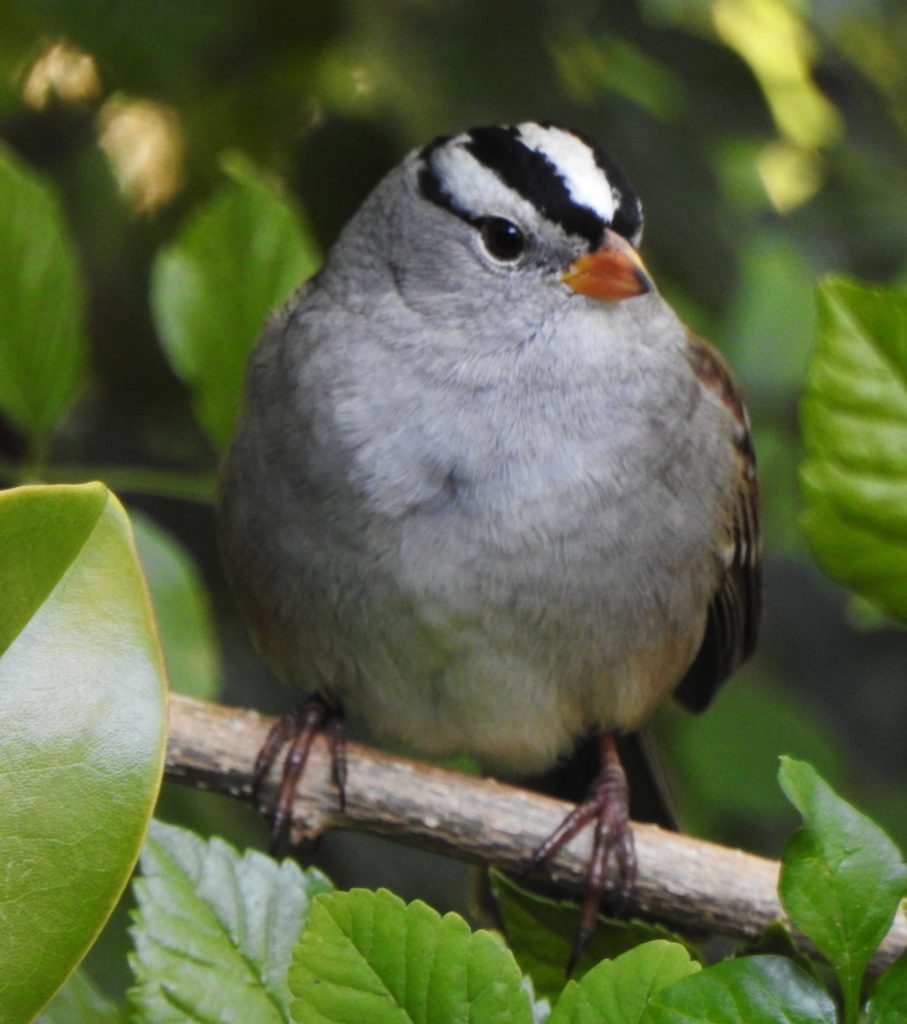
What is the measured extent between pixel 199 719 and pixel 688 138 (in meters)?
1.28

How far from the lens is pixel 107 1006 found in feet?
4.46

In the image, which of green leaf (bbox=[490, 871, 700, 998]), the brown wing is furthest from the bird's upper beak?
green leaf (bbox=[490, 871, 700, 998])

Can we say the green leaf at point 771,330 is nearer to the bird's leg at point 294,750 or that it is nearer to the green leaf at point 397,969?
the bird's leg at point 294,750

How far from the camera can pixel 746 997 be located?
1021mm

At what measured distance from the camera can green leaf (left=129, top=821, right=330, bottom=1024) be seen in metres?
1.14

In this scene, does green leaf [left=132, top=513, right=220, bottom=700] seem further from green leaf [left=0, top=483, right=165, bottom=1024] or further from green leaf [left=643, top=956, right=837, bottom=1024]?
green leaf [left=643, top=956, right=837, bottom=1024]

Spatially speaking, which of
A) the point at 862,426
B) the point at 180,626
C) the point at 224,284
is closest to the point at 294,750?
the point at 180,626

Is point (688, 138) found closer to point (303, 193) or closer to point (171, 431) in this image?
point (303, 193)

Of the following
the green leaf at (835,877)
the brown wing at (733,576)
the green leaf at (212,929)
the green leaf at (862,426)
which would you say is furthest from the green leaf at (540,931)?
the brown wing at (733,576)

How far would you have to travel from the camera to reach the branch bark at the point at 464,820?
1.65 m

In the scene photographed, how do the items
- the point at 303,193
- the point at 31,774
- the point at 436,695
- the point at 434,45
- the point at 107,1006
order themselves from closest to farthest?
the point at 31,774
the point at 107,1006
the point at 436,695
the point at 434,45
the point at 303,193

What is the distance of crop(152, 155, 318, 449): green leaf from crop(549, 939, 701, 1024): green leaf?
1149mm

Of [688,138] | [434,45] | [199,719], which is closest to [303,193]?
[434,45]

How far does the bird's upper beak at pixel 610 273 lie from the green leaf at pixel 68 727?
996mm
